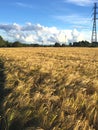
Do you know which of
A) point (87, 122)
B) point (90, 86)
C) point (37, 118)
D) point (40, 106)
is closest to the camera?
point (87, 122)

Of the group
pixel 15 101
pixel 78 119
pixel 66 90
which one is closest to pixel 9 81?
pixel 66 90

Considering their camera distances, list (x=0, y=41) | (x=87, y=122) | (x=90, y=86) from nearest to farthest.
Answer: (x=87, y=122) < (x=90, y=86) < (x=0, y=41)

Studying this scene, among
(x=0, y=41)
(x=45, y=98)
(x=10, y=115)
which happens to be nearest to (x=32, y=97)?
(x=45, y=98)

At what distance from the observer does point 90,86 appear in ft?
29.7

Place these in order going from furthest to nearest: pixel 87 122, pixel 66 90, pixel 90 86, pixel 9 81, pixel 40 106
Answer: pixel 9 81 < pixel 90 86 < pixel 66 90 < pixel 40 106 < pixel 87 122

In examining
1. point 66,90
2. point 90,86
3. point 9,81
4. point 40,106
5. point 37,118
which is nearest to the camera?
point 37,118

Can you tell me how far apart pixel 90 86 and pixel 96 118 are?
3.12 m

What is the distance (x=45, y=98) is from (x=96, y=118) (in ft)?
5.36

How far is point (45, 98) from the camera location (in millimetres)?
7238

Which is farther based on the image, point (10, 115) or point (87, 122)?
point (10, 115)

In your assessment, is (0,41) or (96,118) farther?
(0,41)

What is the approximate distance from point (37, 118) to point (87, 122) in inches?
39.4

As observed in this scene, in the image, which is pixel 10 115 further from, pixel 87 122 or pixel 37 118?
pixel 87 122

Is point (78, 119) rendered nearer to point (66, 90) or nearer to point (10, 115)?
point (10, 115)
